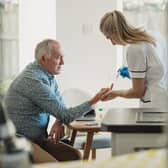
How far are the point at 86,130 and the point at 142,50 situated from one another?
1.97ft

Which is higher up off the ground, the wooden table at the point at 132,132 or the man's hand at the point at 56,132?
the wooden table at the point at 132,132

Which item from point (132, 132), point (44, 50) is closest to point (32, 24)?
point (44, 50)

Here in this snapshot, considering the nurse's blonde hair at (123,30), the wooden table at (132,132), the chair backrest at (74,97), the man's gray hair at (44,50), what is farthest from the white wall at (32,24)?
the wooden table at (132,132)

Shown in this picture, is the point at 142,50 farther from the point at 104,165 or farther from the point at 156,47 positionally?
the point at 104,165

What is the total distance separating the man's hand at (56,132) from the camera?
2297 mm

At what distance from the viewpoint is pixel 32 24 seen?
150 inches

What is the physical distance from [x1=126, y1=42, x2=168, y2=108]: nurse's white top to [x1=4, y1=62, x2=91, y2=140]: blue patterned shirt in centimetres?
33

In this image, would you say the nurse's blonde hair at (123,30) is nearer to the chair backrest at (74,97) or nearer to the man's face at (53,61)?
the man's face at (53,61)

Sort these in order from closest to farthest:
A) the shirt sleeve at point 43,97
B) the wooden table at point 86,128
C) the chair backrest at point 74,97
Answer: the shirt sleeve at point 43,97, the wooden table at point 86,128, the chair backrest at point 74,97

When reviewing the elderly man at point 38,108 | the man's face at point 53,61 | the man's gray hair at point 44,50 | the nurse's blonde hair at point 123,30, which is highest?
the nurse's blonde hair at point 123,30

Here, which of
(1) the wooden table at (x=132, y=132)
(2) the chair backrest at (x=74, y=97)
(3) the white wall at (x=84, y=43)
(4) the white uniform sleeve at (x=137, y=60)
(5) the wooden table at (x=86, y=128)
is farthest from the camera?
(3) the white wall at (x=84, y=43)

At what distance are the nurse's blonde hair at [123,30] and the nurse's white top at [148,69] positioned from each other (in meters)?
0.04

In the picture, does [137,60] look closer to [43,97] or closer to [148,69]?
[148,69]

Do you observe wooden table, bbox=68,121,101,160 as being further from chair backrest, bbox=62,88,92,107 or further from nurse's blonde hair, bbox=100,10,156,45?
chair backrest, bbox=62,88,92,107
